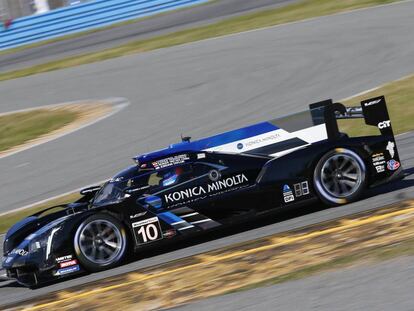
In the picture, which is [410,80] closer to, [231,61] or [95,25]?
[231,61]

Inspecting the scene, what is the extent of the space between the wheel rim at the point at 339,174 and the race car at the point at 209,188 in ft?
0.04

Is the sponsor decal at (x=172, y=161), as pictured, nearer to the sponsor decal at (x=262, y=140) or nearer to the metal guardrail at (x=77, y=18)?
the sponsor decal at (x=262, y=140)

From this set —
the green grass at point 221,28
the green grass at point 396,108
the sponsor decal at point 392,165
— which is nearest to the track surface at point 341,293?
the sponsor decal at point 392,165

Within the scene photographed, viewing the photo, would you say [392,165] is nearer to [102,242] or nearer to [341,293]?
[102,242]

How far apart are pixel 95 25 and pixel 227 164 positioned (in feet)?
78.6

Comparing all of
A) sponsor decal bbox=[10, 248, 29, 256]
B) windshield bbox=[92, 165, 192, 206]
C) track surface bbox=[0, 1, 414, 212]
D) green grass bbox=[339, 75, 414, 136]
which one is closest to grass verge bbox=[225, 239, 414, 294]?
windshield bbox=[92, 165, 192, 206]

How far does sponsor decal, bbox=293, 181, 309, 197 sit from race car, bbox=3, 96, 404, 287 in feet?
0.04

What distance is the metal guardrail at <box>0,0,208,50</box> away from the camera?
3108cm

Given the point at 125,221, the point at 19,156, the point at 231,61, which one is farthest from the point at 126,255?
the point at 231,61

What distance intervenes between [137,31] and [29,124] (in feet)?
33.7

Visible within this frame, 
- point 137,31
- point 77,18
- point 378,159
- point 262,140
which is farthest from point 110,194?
point 77,18

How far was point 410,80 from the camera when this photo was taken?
49.5 ft

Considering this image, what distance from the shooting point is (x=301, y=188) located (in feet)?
28.4

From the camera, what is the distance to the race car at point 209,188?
835cm
